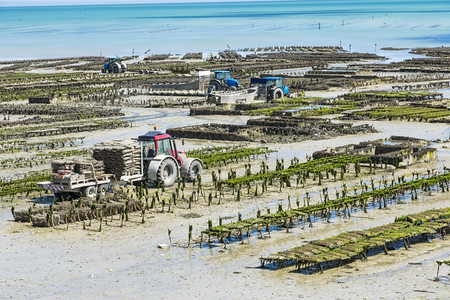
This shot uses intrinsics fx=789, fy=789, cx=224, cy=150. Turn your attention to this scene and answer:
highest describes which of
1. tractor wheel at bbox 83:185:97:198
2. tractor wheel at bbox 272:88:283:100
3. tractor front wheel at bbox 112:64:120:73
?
tractor front wheel at bbox 112:64:120:73

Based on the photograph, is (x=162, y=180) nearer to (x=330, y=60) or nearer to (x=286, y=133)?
(x=286, y=133)

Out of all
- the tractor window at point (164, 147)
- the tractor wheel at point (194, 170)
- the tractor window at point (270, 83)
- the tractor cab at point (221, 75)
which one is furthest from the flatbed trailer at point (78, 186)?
the tractor cab at point (221, 75)

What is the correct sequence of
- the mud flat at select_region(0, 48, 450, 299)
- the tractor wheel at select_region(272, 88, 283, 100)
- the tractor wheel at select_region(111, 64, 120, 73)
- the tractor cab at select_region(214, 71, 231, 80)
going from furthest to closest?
the tractor wheel at select_region(111, 64, 120, 73)
the tractor cab at select_region(214, 71, 231, 80)
the tractor wheel at select_region(272, 88, 283, 100)
the mud flat at select_region(0, 48, 450, 299)

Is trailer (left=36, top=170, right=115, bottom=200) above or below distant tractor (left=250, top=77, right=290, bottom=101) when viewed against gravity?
Result: below

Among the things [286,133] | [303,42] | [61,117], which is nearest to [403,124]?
[286,133]

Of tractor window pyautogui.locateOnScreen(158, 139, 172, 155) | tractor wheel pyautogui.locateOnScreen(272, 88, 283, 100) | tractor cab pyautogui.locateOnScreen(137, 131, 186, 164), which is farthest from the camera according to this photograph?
tractor wheel pyautogui.locateOnScreen(272, 88, 283, 100)

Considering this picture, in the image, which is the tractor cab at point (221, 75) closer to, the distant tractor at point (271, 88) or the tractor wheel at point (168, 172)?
the distant tractor at point (271, 88)

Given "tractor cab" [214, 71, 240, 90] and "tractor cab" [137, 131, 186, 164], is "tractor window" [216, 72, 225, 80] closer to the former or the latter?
"tractor cab" [214, 71, 240, 90]

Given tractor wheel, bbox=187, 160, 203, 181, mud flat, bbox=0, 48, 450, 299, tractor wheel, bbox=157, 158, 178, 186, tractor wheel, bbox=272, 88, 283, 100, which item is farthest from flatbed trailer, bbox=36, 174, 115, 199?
tractor wheel, bbox=272, 88, 283, 100
